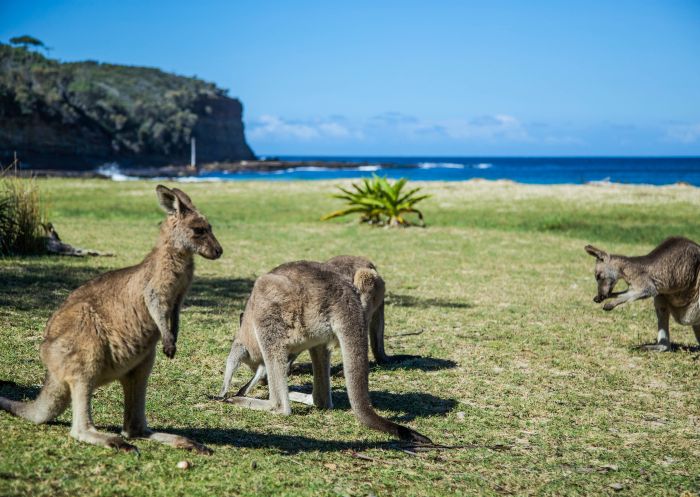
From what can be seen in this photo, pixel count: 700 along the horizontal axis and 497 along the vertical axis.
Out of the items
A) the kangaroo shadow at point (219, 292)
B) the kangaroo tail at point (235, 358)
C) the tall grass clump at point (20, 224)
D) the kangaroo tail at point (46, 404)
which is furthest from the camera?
the tall grass clump at point (20, 224)

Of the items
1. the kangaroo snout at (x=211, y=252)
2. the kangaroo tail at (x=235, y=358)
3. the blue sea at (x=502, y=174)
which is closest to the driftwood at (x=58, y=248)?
the kangaroo tail at (x=235, y=358)

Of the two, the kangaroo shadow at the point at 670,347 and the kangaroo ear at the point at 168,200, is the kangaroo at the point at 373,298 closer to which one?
the kangaroo ear at the point at 168,200

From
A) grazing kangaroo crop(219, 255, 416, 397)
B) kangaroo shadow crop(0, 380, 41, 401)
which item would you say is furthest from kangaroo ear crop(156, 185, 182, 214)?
kangaroo shadow crop(0, 380, 41, 401)

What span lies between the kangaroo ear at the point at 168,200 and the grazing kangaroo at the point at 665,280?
4787mm

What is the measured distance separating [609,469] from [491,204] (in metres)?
19.4

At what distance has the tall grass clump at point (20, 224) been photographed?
1190 cm

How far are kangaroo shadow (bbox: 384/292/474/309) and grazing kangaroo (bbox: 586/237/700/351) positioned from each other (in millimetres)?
2255

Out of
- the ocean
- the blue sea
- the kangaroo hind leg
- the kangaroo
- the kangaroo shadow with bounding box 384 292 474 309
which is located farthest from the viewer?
the blue sea

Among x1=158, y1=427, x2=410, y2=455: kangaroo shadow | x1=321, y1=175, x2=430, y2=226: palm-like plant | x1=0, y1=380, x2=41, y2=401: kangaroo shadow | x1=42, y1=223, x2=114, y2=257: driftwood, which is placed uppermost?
x1=321, y1=175, x2=430, y2=226: palm-like plant

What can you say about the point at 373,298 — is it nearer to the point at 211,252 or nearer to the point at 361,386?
the point at 361,386

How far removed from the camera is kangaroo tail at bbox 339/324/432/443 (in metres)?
4.41

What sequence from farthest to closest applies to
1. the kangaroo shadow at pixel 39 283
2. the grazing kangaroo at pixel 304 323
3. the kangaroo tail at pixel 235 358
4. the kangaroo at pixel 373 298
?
the kangaroo shadow at pixel 39 283 < the kangaroo at pixel 373 298 < the kangaroo tail at pixel 235 358 < the grazing kangaroo at pixel 304 323

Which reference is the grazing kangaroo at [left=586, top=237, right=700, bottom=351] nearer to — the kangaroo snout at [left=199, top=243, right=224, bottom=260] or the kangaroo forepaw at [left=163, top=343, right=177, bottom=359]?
the kangaroo snout at [left=199, top=243, right=224, bottom=260]

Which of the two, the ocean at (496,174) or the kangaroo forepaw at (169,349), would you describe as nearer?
the kangaroo forepaw at (169,349)
